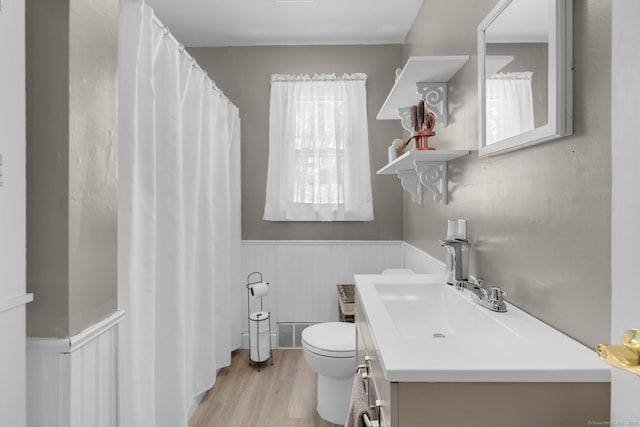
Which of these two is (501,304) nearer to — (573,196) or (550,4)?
(573,196)

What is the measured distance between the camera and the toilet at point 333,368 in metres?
1.89

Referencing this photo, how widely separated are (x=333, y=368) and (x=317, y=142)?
1706mm

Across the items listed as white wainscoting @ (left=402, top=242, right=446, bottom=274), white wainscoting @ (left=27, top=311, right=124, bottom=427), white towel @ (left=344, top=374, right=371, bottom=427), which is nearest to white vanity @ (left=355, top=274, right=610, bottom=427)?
white towel @ (left=344, top=374, right=371, bottom=427)

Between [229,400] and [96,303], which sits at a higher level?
[96,303]

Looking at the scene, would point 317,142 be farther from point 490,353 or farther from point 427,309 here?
point 490,353

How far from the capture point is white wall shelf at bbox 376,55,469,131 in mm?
1526

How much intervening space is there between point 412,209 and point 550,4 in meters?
1.80

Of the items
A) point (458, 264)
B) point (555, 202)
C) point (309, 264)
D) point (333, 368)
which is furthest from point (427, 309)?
Answer: point (309, 264)

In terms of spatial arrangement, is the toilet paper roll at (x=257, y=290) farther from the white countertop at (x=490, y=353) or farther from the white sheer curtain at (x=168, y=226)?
the white countertop at (x=490, y=353)

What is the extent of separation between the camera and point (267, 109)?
117 inches

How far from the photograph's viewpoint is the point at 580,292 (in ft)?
2.77

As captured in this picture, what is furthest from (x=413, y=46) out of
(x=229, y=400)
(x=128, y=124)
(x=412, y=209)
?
(x=229, y=400)

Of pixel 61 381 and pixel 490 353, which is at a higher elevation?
pixel 490 353

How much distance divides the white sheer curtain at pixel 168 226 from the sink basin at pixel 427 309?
0.93 meters
